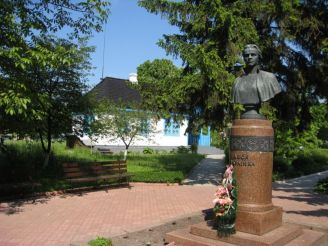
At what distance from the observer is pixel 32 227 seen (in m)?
8.71

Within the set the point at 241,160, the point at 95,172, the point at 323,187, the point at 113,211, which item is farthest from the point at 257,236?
the point at 323,187

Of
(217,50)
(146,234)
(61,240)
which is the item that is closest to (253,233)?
(146,234)

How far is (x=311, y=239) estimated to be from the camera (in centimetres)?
746

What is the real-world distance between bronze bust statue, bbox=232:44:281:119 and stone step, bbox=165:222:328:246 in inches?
80.3

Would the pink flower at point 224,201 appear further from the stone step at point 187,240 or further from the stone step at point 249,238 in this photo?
the stone step at point 187,240

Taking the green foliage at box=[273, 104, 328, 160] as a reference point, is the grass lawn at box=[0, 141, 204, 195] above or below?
below

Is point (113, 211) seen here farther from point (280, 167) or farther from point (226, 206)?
point (280, 167)

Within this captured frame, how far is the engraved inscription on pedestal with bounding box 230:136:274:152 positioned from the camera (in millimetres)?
7480

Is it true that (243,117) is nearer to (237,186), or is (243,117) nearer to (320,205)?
(237,186)

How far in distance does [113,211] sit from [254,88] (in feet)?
15.8

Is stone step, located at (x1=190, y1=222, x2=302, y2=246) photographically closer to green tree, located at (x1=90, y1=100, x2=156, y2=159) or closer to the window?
green tree, located at (x1=90, y1=100, x2=156, y2=159)

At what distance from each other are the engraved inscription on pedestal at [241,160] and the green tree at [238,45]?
254 inches

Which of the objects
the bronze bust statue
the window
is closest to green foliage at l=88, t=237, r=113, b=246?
the bronze bust statue

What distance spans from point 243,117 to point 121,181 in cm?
844
